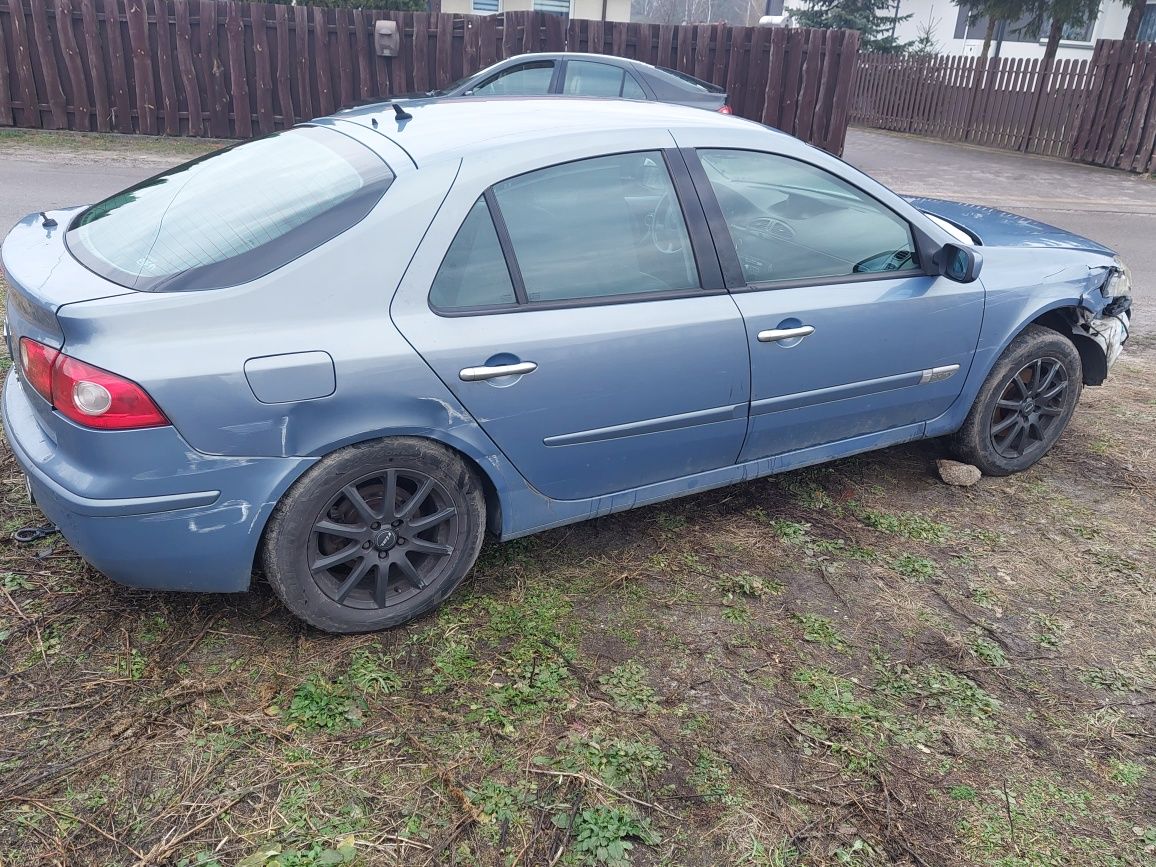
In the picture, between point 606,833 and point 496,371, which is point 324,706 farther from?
point 496,371

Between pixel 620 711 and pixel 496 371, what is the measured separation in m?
1.10

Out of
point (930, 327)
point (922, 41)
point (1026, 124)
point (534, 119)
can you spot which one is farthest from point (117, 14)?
point (922, 41)

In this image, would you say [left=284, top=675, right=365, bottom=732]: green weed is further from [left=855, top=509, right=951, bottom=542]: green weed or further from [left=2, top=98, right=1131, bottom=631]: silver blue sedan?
[left=855, top=509, right=951, bottom=542]: green weed

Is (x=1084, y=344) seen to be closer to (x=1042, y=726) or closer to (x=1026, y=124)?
(x=1042, y=726)

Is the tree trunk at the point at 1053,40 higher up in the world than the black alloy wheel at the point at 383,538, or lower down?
higher up

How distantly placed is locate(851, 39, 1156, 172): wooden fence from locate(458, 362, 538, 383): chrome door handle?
55.9ft

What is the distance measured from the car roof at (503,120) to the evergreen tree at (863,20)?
27823mm

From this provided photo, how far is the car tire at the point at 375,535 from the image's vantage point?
2748 mm

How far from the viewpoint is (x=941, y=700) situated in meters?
2.90

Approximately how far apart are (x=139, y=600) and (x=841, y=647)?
2.37 meters

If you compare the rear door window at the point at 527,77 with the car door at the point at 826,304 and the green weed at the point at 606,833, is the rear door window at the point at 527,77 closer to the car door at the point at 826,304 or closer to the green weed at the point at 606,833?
the car door at the point at 826,304

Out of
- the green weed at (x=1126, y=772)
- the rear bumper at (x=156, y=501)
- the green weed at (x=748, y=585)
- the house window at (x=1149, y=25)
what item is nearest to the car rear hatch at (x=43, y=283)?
the rear bumper at (x=156, y=501)

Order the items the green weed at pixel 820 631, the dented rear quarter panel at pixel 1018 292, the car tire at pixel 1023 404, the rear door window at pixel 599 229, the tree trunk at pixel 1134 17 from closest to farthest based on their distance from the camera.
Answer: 1. the rear door window at pixel 599 229
2. the green weed at pixel 820 631
3. the dented rear quarter panel at pixel 1018 292
4. the car tire at pixel 1023 404
5. the tree trunk at pixel 1134 17

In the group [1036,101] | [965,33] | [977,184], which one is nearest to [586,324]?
[977,184]
